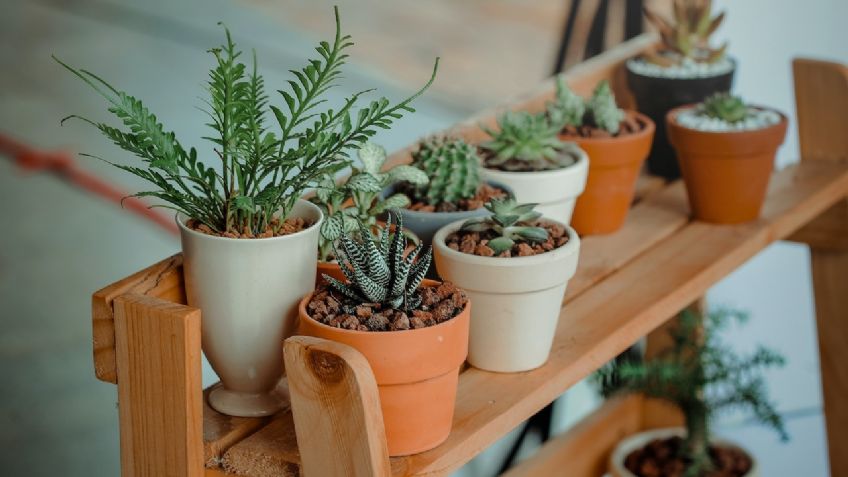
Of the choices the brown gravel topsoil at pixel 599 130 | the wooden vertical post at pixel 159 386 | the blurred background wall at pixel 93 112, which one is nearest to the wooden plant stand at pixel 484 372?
→ the wooden vertical post at pixel 159 386

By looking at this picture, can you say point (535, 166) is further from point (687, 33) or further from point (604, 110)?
point (687, 33)

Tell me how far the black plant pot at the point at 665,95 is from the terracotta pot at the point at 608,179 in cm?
21

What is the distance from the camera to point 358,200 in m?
1.15

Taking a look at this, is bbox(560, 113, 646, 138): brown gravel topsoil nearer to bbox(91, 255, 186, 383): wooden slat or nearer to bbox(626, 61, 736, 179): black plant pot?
bbox(626, 61, 736, 179): black plant pot

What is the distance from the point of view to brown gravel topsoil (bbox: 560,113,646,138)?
1459 millimetres

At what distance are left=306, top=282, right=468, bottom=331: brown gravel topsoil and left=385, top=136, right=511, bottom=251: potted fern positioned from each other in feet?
0.66

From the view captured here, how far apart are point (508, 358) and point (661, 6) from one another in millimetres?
988

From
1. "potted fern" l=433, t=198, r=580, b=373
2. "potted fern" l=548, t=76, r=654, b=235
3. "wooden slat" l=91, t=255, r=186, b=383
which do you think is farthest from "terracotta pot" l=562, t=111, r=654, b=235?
"wooden slat" l=91, t=255, r=186, b=383

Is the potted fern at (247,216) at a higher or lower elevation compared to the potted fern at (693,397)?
higher

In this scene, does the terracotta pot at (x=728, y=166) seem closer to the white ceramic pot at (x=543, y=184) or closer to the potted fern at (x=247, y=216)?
the white ceramic pot at (x=543, y=184)

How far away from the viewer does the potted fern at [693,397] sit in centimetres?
192

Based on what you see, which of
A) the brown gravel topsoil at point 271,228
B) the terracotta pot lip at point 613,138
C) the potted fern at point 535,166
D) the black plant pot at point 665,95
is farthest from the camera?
the black plant pot at point 665,95

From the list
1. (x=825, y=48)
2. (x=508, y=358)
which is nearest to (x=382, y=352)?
(x=508, y=358)

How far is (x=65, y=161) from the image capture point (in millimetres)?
1529
